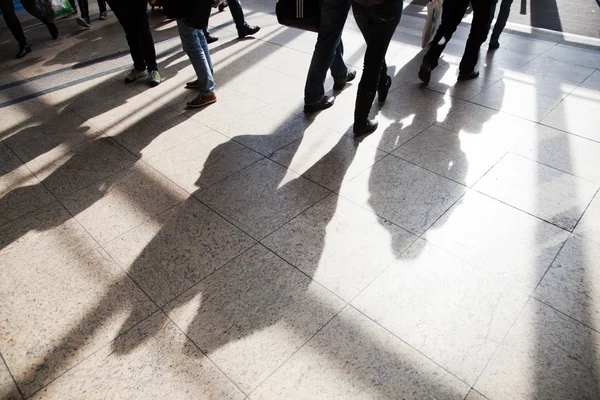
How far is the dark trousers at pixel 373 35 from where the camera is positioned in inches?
97.1

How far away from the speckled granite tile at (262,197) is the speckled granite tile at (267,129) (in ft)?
1.02

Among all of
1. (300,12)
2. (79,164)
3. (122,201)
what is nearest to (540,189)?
(300,12)

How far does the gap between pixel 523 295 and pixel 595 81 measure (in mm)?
3041

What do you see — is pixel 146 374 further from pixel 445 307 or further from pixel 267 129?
pixel 267 129

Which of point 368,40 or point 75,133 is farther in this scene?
point 75,133

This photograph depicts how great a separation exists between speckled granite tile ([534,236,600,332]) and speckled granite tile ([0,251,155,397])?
184 cm

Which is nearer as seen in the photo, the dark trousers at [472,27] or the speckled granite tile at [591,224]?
the speckled granite tile at [591,224]

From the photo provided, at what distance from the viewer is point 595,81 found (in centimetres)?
379

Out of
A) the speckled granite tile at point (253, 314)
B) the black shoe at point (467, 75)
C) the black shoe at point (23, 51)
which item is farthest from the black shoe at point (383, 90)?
the black shoe at point (23, 51)

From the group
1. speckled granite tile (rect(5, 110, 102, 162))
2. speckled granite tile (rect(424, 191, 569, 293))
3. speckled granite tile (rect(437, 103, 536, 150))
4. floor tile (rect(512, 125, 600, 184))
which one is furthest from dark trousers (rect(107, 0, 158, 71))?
floor tile (rect(512, 125, 600, 184))

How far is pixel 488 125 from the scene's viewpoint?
10.3 ft

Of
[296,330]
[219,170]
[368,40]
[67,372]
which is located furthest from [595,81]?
[67,372]

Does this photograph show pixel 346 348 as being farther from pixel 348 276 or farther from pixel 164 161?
pixel 164 161

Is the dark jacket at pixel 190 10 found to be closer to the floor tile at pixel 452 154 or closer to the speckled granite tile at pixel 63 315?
the floor tile at pixel 452 154
